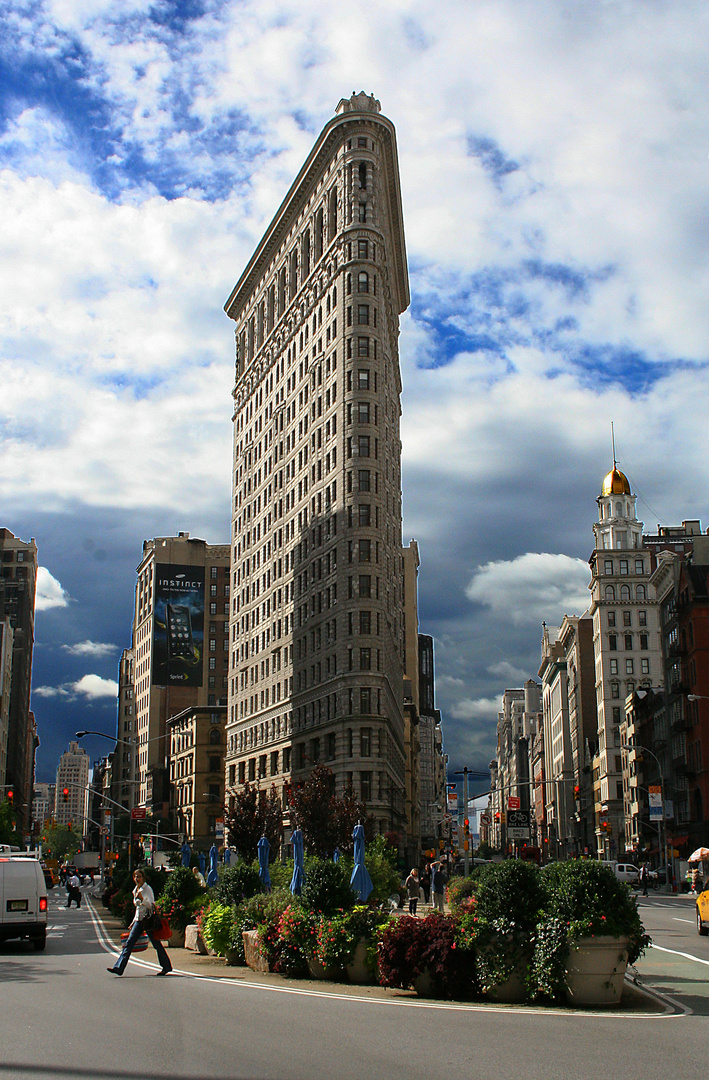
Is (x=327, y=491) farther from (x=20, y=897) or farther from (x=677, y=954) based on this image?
(x=677, y=954)

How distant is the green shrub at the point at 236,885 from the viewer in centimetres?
2300

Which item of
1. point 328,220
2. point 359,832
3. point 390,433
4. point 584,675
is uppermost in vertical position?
point 328,220

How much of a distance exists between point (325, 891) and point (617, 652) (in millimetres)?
115914

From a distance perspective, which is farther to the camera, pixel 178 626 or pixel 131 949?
pixel 178 626

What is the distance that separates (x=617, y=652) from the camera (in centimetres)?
12962

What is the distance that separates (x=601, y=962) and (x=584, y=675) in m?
139

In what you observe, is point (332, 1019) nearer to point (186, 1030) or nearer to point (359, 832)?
point (186, 1030)

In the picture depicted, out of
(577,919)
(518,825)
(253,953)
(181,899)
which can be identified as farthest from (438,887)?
(518,825)

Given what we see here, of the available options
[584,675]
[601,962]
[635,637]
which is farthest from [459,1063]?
[584,675]

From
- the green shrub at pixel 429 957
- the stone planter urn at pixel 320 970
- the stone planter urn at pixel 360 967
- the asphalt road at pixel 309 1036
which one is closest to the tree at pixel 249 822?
the stone planter urn at pixel 320 970

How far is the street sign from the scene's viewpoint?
218ft

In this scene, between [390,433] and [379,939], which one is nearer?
[379,939]

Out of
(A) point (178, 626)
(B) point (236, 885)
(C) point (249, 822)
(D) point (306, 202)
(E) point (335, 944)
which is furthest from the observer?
(A) point (178, 626)

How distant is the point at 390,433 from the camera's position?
341 feet
